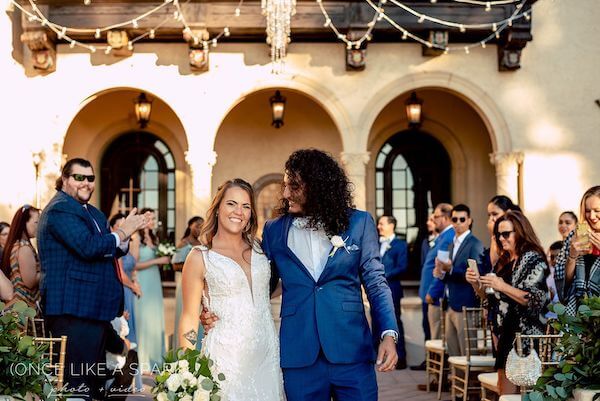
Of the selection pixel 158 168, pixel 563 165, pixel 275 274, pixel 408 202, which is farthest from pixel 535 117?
pixel 275 274

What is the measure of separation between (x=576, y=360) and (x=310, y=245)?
1488 mm

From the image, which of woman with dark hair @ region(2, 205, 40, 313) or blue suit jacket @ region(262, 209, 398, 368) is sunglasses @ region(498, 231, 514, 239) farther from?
woman with dark hair @ region(2, 205, 40, 313)

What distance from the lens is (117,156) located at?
16.0m

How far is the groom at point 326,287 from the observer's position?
4449 millimetres

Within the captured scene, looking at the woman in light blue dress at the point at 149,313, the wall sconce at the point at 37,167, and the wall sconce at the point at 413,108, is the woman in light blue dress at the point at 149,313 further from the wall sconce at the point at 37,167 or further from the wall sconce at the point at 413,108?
the wall sconce at the point at 413,108

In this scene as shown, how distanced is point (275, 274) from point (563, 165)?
9.73 m

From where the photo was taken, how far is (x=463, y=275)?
9.14m

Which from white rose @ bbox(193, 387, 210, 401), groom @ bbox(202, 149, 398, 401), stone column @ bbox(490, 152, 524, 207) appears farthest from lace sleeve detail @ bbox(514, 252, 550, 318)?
stone column @ bbox(490, 152, 524, 207)

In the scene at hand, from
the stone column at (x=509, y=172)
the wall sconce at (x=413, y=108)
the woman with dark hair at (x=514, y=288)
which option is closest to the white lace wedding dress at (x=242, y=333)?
the woman with dark hair at (x=514, y=288)

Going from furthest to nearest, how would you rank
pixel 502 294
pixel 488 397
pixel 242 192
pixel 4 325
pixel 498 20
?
pixel 498 20
pixel 488 397
pixel 502 294
pixel 242 192
pixel 4 325

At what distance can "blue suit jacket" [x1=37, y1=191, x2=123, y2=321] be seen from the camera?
6.16 meters

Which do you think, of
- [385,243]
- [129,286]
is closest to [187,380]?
[129,286]

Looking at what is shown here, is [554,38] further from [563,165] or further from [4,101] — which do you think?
[4,101]

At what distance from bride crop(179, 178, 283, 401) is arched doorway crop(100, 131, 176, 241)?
1110cm
